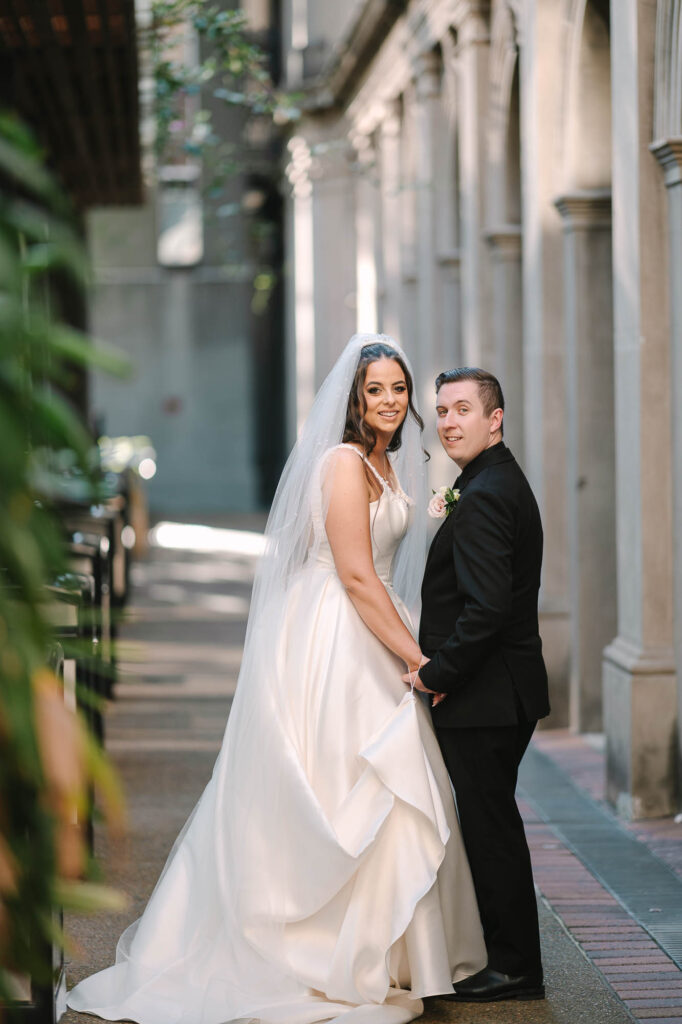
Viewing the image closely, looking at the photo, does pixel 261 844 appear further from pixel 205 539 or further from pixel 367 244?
pixel 205 539

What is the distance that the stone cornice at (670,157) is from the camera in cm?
607

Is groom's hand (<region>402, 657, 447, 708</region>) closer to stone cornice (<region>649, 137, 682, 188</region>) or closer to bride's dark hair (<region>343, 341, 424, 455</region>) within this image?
bride's dark hair (<region>343, 341, 424, 455</region>)

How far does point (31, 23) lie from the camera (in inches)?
295

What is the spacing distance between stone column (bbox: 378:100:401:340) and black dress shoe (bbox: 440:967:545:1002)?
12858 mm

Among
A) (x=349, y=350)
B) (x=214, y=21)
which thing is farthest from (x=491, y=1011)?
(x=214, y=21)

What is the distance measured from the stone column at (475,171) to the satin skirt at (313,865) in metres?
6.70

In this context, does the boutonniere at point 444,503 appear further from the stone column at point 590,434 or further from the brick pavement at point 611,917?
the stone column at point 590,434

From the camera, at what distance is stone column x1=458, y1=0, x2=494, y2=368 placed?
1064 centimetres

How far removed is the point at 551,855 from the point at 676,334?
230 centimetres

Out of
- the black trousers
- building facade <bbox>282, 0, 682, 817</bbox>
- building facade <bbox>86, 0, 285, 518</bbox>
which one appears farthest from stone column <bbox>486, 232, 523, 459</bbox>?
building facade <bbox>86, 0, 285, 518</bbox>

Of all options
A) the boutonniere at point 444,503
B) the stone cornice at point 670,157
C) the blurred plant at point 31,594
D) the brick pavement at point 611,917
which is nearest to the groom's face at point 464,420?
the boutonniere at point 444,503

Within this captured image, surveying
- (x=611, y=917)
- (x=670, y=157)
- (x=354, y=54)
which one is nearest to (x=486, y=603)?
(x=611, y=917)

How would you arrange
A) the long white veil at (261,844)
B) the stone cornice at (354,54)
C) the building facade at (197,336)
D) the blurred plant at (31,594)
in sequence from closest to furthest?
the blurred plant at (31,594) < the long white veil at (261,844) < the stone cornice at (354,54) < the building facade at (197,336)

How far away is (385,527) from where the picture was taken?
14.3 ft
